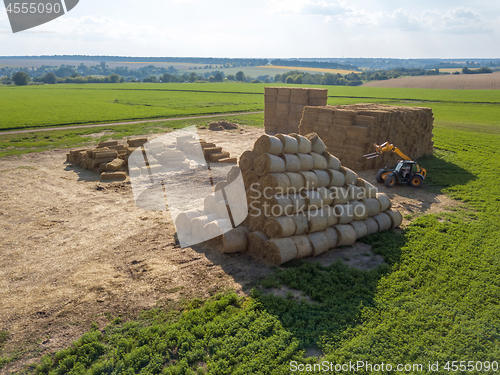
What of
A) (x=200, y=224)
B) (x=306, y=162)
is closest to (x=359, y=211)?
(x=306, y=162)

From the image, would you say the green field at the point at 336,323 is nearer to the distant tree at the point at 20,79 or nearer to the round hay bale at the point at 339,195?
the round hay bale at the point at 339,195

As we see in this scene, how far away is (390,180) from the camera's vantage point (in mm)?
16031

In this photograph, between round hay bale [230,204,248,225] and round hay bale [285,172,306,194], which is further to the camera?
round hay bale [230,204,248,225]

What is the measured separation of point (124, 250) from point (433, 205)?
12.0m

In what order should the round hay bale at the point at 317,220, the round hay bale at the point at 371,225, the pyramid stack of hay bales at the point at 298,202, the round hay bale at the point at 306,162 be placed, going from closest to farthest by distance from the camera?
the pyramid stack of hay bales at the point at 298,202, the round hay bale at the point at 317,220, the round hay bale at the point at 306,162, the round hay bale at the point at 371,225

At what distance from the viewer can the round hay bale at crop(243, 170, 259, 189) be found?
10.0 m

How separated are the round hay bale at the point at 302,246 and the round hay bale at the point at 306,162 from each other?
217 cm

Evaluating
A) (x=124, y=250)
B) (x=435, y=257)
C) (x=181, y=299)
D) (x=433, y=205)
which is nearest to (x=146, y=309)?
(x=181, y=299)

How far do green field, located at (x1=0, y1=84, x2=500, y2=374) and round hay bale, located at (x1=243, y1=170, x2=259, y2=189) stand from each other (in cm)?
271

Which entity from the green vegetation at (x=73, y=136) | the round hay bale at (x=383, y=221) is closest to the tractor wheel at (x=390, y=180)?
the round hay bale at (x=383, y=221)

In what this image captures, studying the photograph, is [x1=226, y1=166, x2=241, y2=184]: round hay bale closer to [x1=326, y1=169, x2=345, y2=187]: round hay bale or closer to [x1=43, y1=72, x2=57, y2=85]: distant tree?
[x1=326, y1=169, x2=345, y2=187]: round hay bale

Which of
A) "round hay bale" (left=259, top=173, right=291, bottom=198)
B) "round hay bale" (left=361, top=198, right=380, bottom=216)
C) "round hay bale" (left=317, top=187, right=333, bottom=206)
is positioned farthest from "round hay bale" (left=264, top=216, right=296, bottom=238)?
"round hay bale" (left=361, top=198, right=380, bottom=216)

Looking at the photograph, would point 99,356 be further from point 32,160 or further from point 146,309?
point 32,160

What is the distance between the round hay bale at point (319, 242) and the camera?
9469mm
